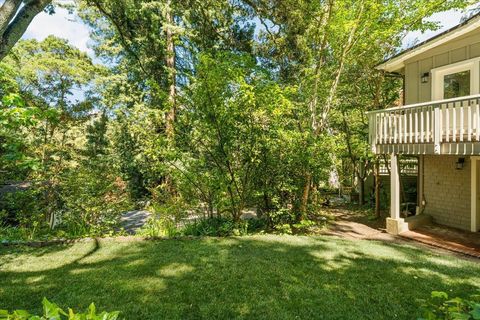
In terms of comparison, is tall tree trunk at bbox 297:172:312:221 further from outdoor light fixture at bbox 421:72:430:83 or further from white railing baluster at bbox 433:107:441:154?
outdoor light fixture at bbox 421:72:430:83

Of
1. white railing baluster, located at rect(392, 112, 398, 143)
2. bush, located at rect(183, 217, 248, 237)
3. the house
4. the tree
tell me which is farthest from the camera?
white railing baluster, located at rect(392, 112, 398, 143)

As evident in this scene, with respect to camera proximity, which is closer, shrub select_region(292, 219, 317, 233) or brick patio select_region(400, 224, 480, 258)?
brick patio select_region(400, 224, 480, 258)

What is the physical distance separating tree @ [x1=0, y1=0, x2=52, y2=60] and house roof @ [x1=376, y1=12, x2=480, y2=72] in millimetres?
8929

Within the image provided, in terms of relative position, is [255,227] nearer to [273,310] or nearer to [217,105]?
[217,105]

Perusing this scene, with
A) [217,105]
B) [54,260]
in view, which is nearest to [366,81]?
[217,105]

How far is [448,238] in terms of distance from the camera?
24.4 ft

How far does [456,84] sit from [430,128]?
2.06 metres

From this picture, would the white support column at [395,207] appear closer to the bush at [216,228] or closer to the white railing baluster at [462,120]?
the white railing baluster at [462,120]

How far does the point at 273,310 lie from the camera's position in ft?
12.1

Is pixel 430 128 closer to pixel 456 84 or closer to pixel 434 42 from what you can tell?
pixel 456 84

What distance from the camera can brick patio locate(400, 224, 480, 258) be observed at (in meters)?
6.60

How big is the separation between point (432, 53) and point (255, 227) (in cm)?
738

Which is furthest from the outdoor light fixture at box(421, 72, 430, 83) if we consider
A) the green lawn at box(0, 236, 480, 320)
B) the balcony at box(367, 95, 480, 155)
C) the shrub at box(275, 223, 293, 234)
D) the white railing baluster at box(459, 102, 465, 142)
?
the shrub at box(275, 223, 293, 234)

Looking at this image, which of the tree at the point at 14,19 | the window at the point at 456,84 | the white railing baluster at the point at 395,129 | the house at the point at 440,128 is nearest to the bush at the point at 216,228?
the house at the point at 440,128
